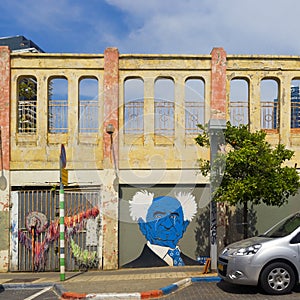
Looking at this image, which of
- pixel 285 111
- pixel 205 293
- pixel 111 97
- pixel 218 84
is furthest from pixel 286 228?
pixel 111 97

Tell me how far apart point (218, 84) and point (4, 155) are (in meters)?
6.79

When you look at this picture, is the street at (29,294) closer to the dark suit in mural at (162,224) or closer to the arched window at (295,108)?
the dark suit in mural at (162,224)

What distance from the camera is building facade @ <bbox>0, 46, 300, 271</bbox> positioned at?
13898 mm

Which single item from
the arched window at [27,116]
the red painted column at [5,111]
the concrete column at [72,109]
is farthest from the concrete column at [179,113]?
the red painted column at [5,111]

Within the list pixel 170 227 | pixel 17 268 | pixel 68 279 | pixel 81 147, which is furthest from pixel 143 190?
pixel 17 268

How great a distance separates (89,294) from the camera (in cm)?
980

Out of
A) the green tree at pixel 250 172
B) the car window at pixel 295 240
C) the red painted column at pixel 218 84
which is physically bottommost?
the car window at pixel 295 240

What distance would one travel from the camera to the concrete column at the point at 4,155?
45.3ft

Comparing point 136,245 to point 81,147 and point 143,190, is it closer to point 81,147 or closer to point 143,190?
point 143,190

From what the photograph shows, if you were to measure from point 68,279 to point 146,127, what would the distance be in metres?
4.96

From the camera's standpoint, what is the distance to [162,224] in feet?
46.0

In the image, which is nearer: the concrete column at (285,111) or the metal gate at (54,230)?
the metal gate at (54,230)

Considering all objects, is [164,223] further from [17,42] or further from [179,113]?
[17,42]

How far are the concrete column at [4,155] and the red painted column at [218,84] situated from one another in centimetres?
618
